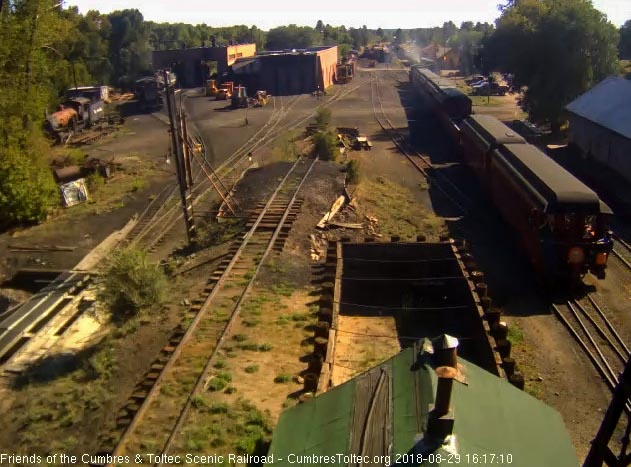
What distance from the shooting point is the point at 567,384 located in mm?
10711

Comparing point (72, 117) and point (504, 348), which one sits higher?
point (72, 117)

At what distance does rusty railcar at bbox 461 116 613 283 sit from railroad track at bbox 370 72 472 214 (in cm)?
389

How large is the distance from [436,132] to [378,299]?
2207 cm

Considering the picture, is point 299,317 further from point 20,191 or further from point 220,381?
point 20,191

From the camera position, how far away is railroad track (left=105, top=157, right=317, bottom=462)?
8.70 m

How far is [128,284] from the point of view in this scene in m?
12.6

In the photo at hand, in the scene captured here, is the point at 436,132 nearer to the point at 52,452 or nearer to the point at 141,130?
the point at 141,130

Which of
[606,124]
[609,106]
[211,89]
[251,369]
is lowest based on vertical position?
[251,369]

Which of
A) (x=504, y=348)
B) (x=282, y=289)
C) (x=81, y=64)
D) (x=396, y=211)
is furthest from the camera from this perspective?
(x=81, y=64)

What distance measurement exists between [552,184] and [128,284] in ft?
35.6

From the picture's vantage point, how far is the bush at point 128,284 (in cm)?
1251

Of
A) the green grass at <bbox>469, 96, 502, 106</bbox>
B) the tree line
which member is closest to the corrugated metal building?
the tree line
